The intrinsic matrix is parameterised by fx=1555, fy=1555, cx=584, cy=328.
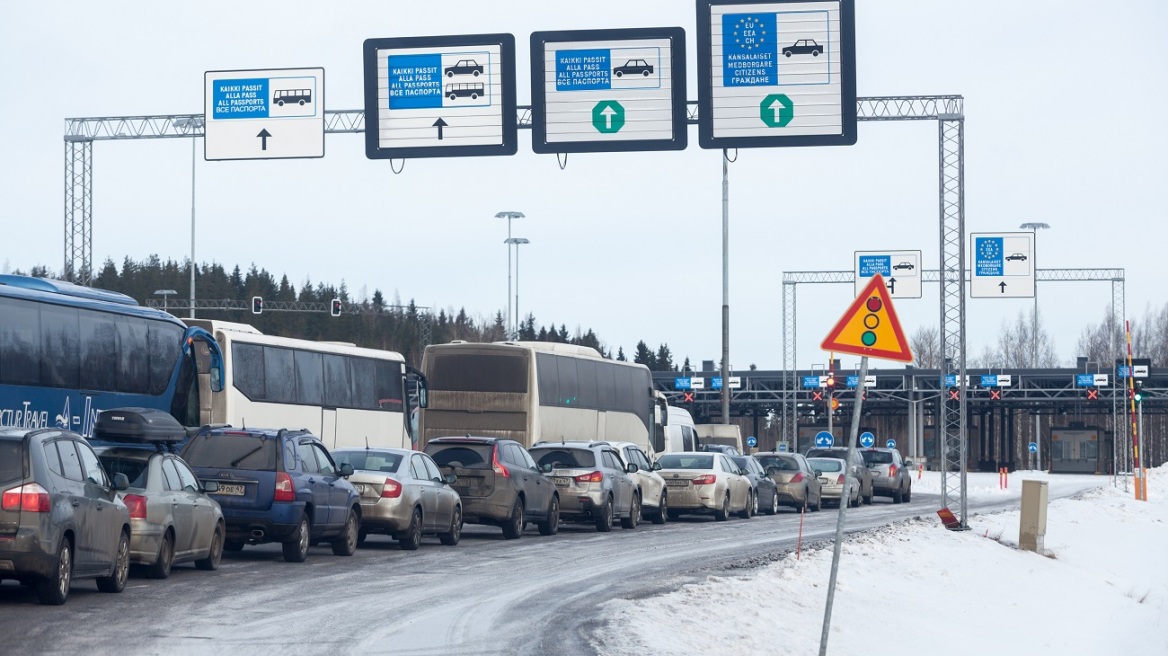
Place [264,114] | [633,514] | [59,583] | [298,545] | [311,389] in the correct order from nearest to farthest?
[59,583], [298,545], [264,114], [633,514], [311,389]

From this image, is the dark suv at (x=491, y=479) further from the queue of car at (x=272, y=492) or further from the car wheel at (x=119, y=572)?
the car wheel at (x=119, y=572)

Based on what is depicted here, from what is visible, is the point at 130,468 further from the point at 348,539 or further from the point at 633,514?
the point at 633,514

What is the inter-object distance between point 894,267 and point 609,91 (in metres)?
19.8

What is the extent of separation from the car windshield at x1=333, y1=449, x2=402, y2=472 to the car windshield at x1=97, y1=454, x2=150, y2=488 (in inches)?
240

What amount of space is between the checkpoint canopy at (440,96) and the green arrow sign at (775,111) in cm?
404

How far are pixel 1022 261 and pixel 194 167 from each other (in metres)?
38.1

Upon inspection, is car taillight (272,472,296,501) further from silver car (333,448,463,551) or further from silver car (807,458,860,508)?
silver car (807,458,860,508)

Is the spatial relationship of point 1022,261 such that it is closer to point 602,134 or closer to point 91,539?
point 602,134

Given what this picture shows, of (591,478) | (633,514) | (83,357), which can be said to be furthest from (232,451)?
(633,514)

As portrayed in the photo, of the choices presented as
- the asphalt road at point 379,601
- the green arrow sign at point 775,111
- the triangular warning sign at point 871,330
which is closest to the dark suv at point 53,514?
the asphalt road at point 379,601

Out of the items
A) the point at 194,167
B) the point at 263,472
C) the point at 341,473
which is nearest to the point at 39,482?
the point at 263,472

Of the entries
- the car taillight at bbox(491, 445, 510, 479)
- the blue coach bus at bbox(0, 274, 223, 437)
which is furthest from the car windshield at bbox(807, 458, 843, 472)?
the blue coach bus at bbox(0, 274, 223, 437)

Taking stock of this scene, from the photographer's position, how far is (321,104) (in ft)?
86.4

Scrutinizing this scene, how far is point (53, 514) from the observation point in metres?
13.2
